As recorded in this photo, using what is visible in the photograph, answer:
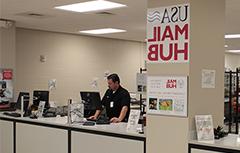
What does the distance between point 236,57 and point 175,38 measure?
1466cm

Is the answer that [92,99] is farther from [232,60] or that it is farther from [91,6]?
[232,60]

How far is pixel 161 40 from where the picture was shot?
3838mm

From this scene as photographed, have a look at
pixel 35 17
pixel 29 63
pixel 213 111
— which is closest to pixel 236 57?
pixel 29 63

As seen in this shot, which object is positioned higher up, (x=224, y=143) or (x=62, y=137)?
(x=224, y=143)

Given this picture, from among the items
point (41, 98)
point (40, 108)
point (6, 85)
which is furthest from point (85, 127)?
point (6, 85)

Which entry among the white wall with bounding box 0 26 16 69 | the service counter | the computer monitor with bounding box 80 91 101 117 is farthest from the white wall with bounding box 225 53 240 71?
the service counter

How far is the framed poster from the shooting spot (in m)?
3.65

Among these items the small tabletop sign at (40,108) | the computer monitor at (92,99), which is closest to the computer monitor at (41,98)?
the small tabletop sign at (40,108)

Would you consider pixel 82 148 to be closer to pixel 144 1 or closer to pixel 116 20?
pixel 144 1

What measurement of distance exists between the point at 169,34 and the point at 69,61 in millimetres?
6802

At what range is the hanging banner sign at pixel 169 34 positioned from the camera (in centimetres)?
365

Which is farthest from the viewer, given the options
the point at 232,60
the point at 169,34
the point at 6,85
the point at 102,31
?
the point at 232,60

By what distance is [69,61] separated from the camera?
10.3 m

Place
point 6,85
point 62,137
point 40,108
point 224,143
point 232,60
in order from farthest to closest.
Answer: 1. point 232,60
2. point 6,85
3. point 40,108
4. point 62,137
5. point 224,143
